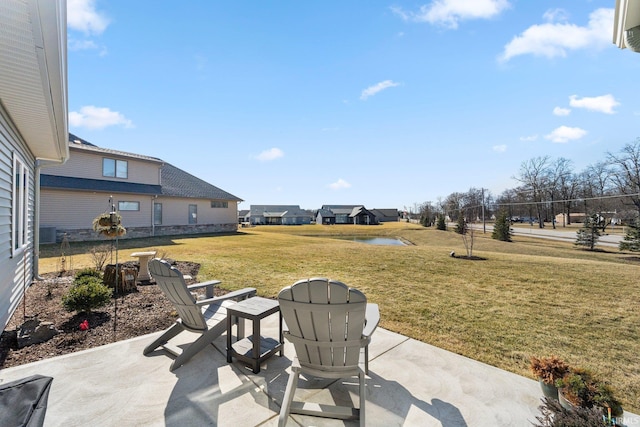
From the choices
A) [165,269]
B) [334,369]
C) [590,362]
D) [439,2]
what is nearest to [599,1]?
[439,2]

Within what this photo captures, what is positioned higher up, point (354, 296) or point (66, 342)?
point (354, 296)

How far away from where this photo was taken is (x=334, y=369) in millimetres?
2080

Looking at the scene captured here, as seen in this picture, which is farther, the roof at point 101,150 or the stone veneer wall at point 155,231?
the roof at point 101,150

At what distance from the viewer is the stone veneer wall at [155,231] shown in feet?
46.0

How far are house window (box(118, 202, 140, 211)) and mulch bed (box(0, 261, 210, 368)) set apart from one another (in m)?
11.4

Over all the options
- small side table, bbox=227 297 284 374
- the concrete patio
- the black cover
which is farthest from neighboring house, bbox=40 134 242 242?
the black cover

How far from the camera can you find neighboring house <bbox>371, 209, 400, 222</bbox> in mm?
68500

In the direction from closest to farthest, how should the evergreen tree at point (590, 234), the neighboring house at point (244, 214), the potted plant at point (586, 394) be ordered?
the potted plant at point (586, 394) < the evergreen tree at point (590, 234) < the neighboring house at point (244, 214)

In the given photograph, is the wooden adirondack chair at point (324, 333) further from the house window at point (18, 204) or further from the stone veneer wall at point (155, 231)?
the stone veneer wall at point (155, 231)

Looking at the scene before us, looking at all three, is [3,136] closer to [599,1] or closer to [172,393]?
[172,393]

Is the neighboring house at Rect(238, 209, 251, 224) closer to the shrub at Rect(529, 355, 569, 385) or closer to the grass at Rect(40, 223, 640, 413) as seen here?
the grass at Rect(40, 223, 640, 413)

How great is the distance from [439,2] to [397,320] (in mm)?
7256

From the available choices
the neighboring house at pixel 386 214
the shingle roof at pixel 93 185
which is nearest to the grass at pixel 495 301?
the shingle roof at pixel 93 185

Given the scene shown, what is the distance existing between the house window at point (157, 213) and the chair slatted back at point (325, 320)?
18628 millimetres
